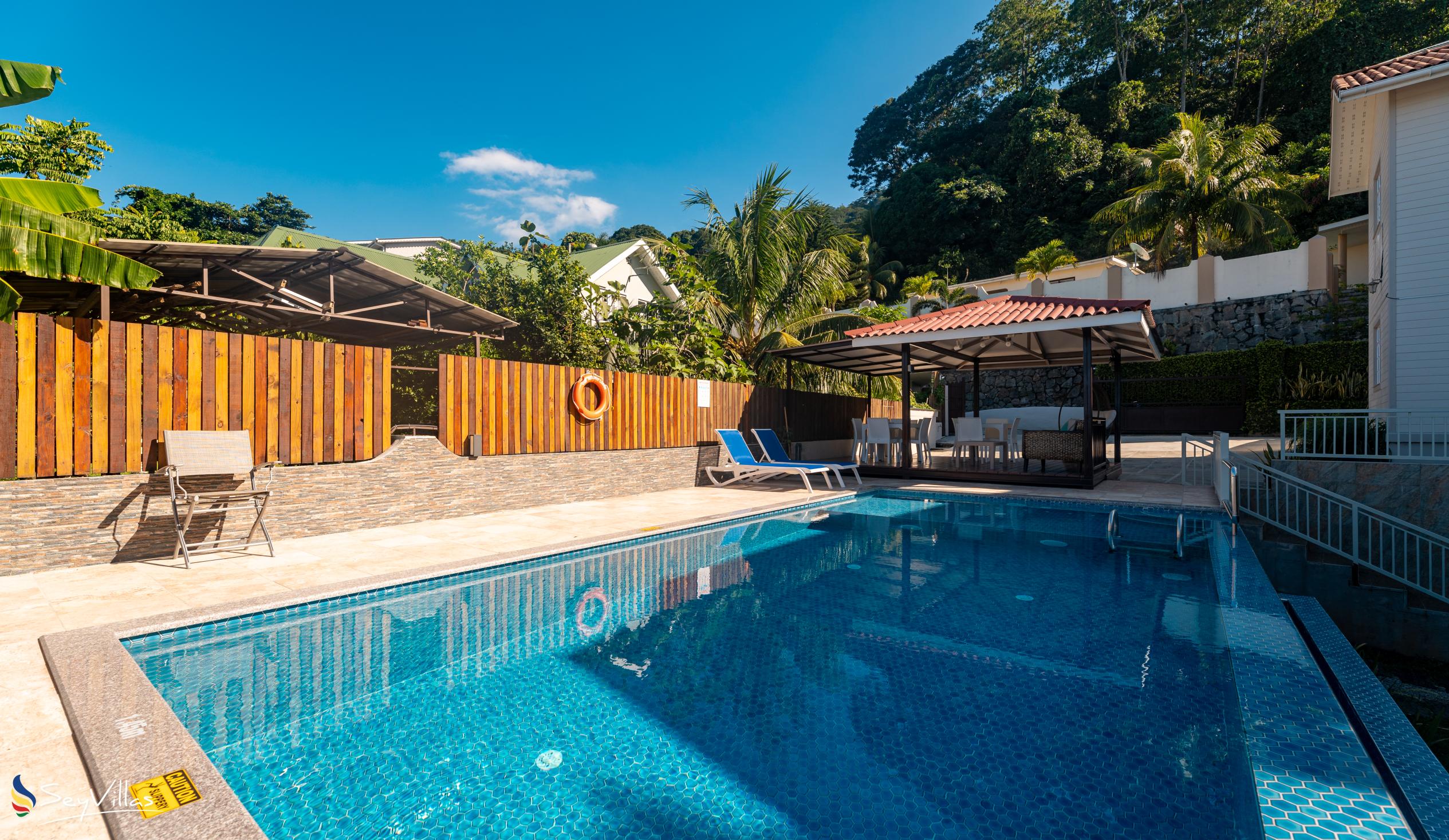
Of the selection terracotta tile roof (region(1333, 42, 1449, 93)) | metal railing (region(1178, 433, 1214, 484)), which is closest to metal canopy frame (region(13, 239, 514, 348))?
metal railing (region(1178, 433, 1214, 484))

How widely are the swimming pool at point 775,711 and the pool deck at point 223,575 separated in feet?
1.35

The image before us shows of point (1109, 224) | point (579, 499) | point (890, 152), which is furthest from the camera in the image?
point (890, 152)

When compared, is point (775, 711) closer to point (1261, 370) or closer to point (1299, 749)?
point (1299, 749)

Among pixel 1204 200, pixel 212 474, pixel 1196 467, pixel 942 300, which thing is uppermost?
pixel 1204 200

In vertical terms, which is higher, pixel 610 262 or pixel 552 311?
pixel 610 262

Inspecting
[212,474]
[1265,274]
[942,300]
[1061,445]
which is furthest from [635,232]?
[212,474]

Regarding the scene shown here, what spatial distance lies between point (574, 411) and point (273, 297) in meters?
4.43

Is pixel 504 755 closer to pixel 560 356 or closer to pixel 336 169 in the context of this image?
pixel 560 356

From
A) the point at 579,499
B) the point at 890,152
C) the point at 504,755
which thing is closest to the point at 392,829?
the point at 504,755

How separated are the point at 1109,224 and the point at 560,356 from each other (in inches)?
1087

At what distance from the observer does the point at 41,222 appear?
534 cm

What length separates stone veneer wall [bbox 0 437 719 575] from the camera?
4863mm

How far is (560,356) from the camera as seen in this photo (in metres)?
12.8

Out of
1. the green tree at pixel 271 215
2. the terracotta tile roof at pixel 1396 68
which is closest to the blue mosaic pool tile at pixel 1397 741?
the terracotta tile roof at pixel 1396 68
